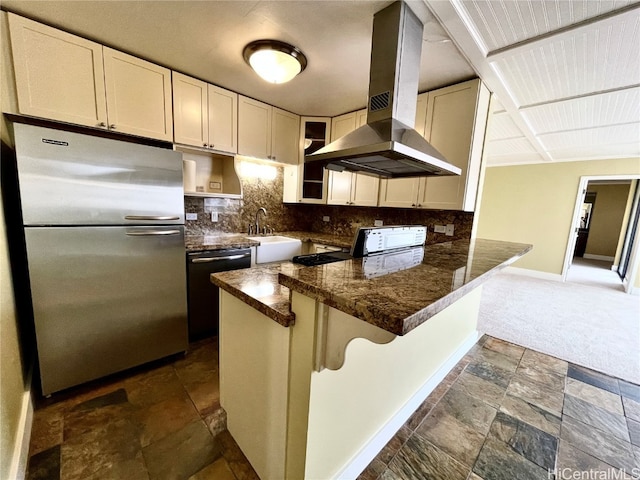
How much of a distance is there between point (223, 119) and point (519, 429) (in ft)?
11.0

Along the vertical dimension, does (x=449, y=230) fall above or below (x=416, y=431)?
above

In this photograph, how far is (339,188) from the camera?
3152 millimetres

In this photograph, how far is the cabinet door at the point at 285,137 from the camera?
2.91 m

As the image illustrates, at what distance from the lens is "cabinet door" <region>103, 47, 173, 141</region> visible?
188 centimetres

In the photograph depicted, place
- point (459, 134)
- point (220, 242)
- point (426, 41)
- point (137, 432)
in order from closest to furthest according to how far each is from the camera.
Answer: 1. point (137, 432)
2. point (426, 41)
3. point (459, 134)
4. point (220, 242)

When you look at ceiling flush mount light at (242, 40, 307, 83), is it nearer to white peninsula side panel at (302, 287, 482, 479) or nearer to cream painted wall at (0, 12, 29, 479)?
cream painted wall at (0, 12, 29, 479)

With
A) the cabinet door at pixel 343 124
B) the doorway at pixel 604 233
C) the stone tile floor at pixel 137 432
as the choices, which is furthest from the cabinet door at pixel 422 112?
the doorway at pixel 604 233

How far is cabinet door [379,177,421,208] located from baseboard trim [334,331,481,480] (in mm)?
1469

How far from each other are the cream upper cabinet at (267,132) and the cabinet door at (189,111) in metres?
0.37

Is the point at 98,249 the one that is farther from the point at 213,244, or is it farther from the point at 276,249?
the point at 276,249

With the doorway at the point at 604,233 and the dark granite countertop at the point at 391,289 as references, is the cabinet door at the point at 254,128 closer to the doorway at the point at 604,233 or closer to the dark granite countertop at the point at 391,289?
the dark granite countertop at the point at 391,289

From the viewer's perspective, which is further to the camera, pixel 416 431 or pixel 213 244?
pixel 213 244

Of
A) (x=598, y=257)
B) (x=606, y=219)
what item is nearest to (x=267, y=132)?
(x=606, y=219)

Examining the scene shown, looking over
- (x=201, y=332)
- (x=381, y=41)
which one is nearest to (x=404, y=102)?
(x=381, y=41)
